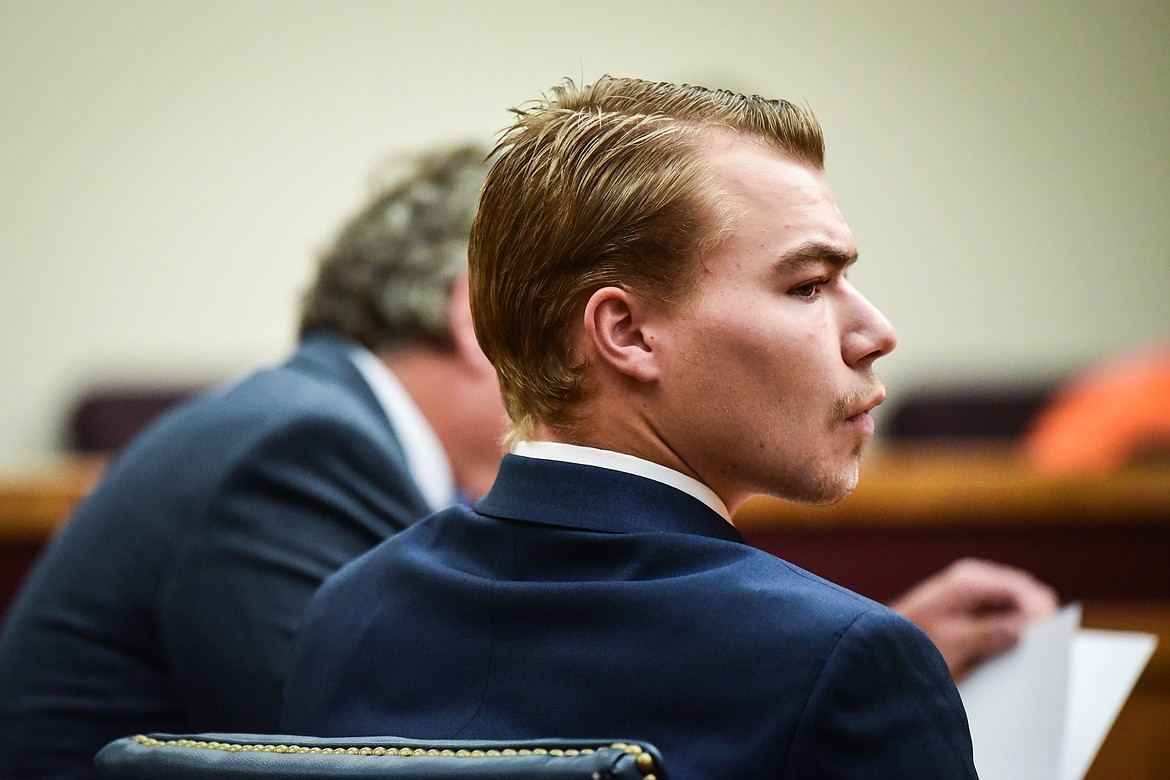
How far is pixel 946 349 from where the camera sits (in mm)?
5551

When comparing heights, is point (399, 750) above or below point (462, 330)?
below

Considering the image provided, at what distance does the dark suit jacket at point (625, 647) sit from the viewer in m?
0.69

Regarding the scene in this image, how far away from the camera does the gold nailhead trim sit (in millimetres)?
641

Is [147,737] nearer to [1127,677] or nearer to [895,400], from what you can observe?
[1127,677]

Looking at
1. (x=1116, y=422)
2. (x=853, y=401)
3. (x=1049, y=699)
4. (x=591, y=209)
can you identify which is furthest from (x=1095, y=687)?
(x=1116, y=422)

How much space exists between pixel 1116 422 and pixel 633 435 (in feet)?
10.4

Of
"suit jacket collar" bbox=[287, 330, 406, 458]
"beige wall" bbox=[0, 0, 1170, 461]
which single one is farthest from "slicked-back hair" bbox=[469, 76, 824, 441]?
"beige wall" bbox=[0, 0, 1170, 461]

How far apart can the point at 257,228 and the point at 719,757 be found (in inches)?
195

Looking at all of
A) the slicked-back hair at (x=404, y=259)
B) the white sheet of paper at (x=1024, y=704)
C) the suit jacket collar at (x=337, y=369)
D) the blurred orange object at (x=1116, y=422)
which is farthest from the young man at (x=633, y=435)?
the blurred orange object at (x=1116, y=422)

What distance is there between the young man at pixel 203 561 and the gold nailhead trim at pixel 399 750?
20.4 inches

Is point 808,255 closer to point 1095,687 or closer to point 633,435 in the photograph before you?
point 633,435

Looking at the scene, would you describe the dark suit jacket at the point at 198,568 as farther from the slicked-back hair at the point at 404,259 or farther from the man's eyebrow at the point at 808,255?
the man's eyebrow at the point at 808,255

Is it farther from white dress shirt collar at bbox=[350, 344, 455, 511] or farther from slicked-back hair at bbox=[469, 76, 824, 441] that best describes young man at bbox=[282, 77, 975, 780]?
white dress shirt collar at bbox=[350, 344, 455, 511]

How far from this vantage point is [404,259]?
176cm
